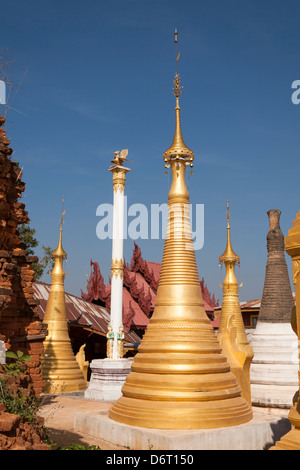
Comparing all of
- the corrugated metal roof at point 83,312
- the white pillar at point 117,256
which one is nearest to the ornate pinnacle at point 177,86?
the white pillar at point 117,256

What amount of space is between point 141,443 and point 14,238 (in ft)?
20.8

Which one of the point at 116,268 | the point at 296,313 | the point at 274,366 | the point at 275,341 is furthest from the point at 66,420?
the point at 296,313

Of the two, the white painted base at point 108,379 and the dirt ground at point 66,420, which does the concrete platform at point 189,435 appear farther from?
the white painted base at point 108,379

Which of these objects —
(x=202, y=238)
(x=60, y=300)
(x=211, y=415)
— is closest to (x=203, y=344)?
(x=211, y=415)

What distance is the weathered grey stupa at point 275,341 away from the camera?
12.9m

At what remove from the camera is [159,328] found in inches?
358

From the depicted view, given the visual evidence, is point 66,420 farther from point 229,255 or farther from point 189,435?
point 229,255

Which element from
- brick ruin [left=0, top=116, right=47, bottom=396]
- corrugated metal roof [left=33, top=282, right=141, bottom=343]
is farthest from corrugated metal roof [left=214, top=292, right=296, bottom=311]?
brick ruin [left=0, top=116, right=47, bottom=396]

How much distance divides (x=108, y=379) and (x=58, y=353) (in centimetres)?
340

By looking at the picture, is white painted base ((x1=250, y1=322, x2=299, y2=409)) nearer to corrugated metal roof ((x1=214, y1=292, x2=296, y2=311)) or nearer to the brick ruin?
the brick ruin

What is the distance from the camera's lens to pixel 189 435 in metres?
7.30

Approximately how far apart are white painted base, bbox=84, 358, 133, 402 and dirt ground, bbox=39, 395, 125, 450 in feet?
1.08
